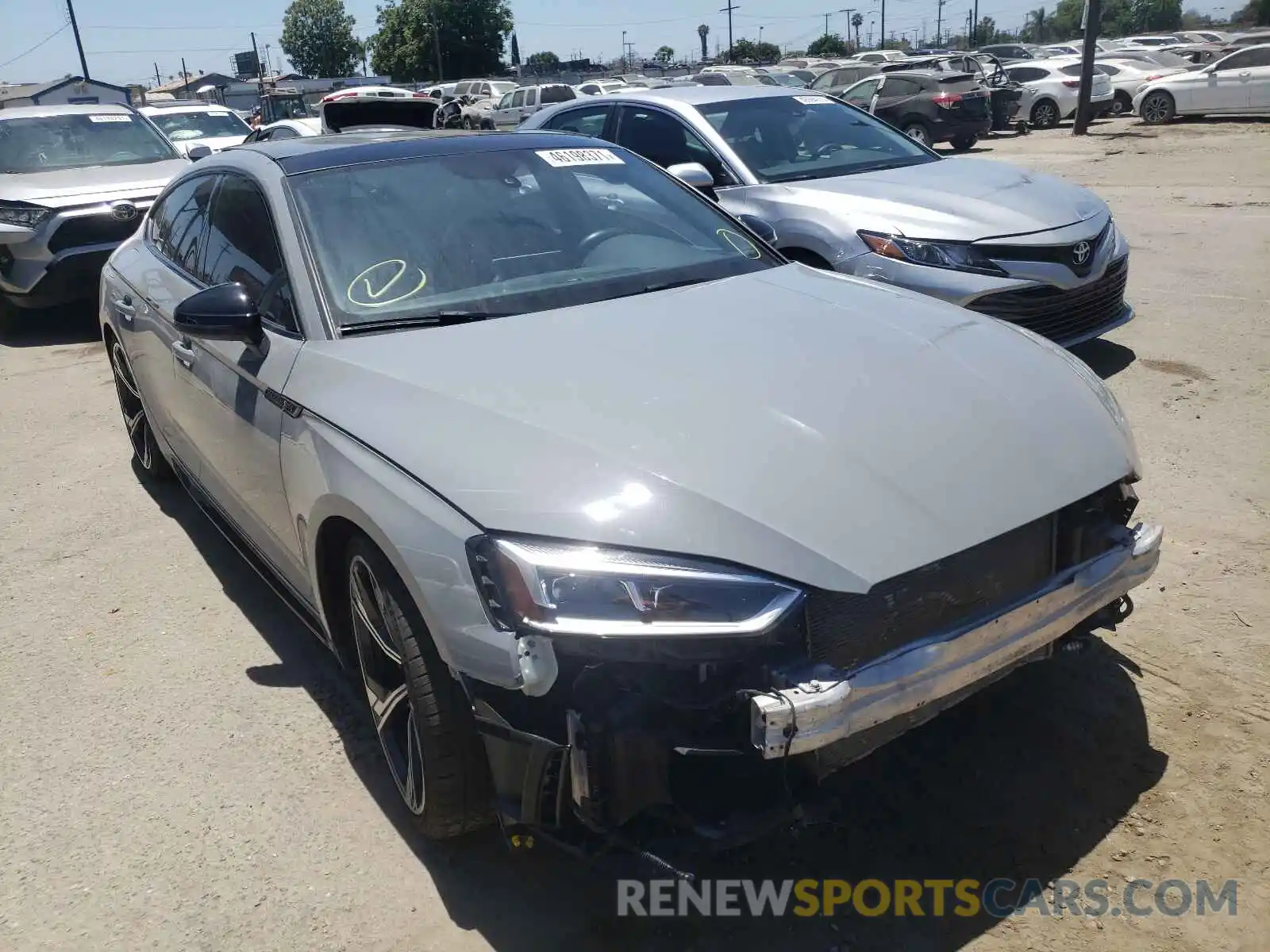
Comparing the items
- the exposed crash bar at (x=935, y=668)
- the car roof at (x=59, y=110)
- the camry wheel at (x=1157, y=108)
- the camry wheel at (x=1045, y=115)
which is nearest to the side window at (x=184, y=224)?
the exposed crash bar at (x=935, y=668)

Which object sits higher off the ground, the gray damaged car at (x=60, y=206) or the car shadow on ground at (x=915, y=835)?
the gray damaged car at (x=60, y=206)

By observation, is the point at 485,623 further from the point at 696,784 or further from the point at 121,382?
the point at 121,382

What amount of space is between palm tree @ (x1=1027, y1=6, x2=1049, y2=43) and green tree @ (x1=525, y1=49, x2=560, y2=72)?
44296 mm

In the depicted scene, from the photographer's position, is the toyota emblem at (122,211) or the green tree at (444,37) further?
the green tree at (444,37)

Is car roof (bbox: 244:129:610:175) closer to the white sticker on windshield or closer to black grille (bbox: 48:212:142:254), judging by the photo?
the white sticker on windshield

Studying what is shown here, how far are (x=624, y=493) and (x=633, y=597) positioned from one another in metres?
0.23

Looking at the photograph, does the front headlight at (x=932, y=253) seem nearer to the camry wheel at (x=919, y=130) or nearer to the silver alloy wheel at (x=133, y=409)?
the silver alloy wheel at (x=133, y=409)

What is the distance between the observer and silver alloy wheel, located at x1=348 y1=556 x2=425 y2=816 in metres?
2.47

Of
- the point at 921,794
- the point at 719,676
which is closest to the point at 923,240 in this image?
the point at 921,794

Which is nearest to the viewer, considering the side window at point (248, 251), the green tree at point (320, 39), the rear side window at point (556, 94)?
the side window at point (248, 251)

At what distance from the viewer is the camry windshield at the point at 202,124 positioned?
1633cm

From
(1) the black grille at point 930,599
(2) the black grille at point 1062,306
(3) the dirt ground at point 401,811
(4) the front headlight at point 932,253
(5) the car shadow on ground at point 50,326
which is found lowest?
(5) the car shadow on ground at point 50,326

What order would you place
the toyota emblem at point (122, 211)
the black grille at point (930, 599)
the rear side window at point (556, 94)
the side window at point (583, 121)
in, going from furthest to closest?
1. the rear side window at point (556, 94)
2. the toyota emblem at point (122, 211)
3. the side window at point (583, 121)
4. the black grille at point (930, 599)

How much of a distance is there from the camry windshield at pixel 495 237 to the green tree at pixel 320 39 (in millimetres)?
96882
